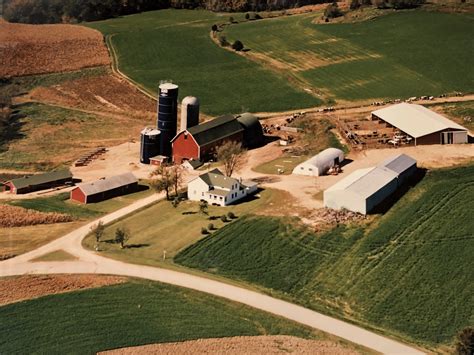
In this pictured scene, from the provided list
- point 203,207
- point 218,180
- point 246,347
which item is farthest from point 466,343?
point 218,180

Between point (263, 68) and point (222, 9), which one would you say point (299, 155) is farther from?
point (222, 9)

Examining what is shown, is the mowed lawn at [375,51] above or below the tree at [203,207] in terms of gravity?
above

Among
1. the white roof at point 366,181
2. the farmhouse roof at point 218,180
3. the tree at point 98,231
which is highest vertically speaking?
the white roof at point 366,181

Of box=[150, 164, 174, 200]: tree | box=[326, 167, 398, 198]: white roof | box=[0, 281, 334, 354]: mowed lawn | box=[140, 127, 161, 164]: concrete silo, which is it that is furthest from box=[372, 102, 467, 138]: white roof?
box=[0, 281, 334, 354]: mowed lawn

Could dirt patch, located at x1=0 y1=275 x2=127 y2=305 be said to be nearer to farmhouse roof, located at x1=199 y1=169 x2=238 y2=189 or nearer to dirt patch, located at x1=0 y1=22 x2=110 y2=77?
farmhouse roof, located at x1=199 y1=169 x2=238 y2=189

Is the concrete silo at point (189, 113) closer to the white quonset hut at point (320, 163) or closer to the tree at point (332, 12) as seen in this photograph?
the white quonset hut at point (320, 163)

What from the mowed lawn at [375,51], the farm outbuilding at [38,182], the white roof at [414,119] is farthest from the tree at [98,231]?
the mowed lawn at [375,51]

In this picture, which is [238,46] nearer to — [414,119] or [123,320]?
[414,119]

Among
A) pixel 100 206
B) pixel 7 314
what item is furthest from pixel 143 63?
pixel 7 314
